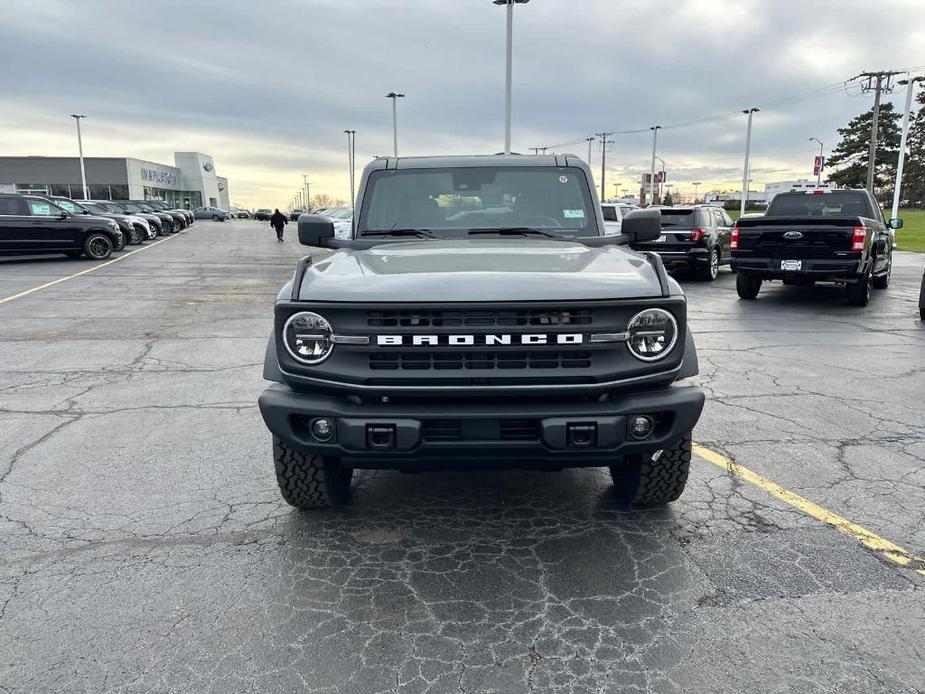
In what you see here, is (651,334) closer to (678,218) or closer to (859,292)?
(859,292)

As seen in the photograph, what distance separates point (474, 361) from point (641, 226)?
78.7 inches

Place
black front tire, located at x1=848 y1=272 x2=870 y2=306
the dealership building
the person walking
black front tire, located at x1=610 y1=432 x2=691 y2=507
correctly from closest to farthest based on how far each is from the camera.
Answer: black front tire, located at x1=610 y1=432 x2=691 y2=507
black front tire, located at x1=848 y1=272 x2=870 y2=306
the person walking
the dealership building

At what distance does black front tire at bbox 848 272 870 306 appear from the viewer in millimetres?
12070

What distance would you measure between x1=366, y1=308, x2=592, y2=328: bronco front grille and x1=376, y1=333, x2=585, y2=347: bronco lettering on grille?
47 mm

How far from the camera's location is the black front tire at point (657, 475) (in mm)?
3543

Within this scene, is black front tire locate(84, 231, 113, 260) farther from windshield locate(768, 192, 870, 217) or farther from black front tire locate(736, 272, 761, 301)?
windshield locate(768, 192, 870, 217)

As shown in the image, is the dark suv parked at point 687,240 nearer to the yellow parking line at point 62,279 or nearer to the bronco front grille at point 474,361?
the yellow parking line at point 62,279

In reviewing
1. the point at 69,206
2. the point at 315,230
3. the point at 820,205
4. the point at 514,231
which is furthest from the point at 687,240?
Answer: the point at 69,206

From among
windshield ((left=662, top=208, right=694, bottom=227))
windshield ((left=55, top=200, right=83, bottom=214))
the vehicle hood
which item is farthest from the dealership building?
the vehicle hood

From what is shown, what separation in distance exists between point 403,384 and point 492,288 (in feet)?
1.82

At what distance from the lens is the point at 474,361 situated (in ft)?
9.94

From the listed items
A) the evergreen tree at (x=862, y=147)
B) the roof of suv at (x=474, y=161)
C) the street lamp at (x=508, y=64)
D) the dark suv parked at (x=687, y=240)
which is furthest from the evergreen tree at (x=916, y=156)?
the roof of suv at (x=474, y=161)

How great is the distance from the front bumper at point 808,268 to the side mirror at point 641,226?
8.42m

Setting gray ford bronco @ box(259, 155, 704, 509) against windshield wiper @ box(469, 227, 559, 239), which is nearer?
gray ford bronco @ box(259, 155, 704, 509)
